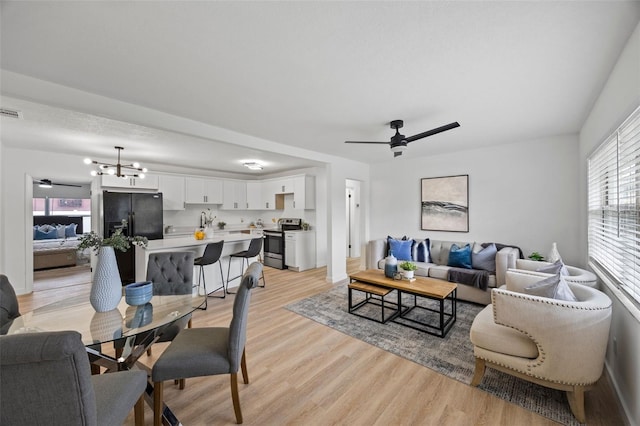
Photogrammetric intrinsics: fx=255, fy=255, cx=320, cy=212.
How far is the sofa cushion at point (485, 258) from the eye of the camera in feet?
12.5

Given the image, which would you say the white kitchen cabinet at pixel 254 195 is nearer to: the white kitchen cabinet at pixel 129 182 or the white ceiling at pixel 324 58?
the white kitchen cabinet at pixel 129 182

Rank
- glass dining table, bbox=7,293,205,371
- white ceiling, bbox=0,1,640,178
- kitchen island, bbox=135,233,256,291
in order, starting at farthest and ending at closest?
kitchen island, bbox=135,233,256,291
glass dining table, bbox=7,293,205,371
white ceiling, bbox=0,1,640,178

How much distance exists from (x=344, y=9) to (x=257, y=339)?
2.99m

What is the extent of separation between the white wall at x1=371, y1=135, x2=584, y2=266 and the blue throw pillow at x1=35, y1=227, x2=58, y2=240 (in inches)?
381

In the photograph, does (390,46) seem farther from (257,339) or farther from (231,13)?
(257,339)

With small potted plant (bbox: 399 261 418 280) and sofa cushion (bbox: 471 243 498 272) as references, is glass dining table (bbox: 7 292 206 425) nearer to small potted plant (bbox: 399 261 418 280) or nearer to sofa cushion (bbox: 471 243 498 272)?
small potted plant (bbox: 399 261 418 280)

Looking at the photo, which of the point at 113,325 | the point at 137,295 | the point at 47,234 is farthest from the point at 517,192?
the point at 47,234

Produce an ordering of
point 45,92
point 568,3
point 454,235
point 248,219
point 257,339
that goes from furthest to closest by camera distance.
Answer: point 248,219
point 454,235
point 257,339
point 45,92
point 568,3

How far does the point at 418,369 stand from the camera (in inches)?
89.4

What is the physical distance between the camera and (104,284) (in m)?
1.77

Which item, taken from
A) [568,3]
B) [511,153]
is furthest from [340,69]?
[511,153]

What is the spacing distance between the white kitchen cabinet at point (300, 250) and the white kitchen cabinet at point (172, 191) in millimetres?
2639

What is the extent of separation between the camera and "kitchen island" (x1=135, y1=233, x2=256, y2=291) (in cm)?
367

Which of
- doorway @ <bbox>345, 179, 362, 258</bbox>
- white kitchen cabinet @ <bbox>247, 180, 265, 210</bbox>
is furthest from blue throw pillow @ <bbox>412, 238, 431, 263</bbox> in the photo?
white kitchen cabinet @ <bbox>247, 180, 265, 210</bbox>
